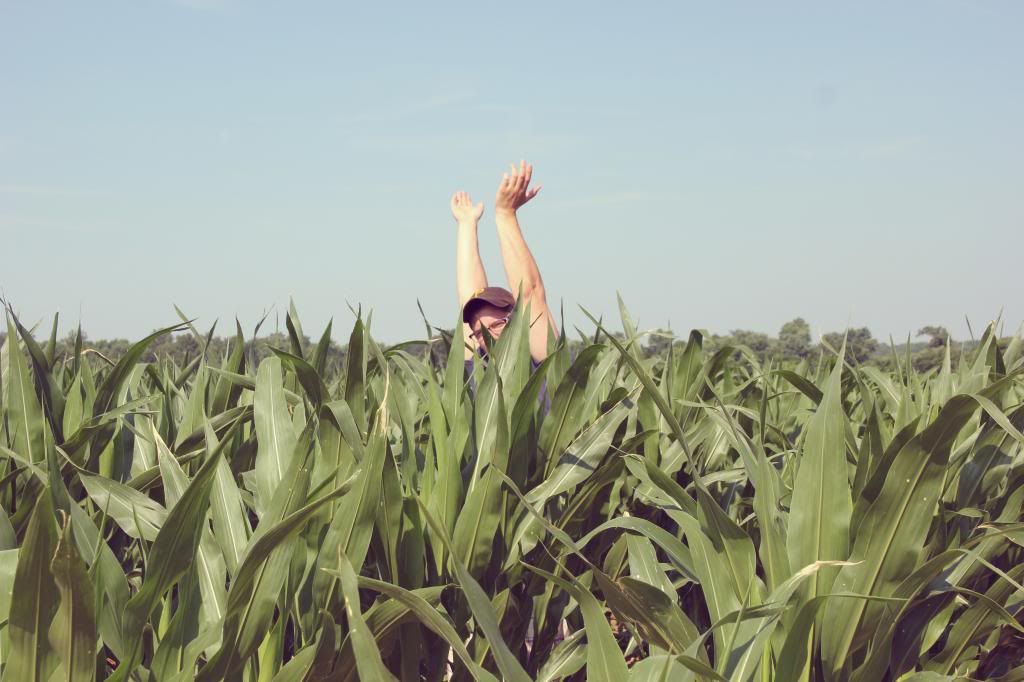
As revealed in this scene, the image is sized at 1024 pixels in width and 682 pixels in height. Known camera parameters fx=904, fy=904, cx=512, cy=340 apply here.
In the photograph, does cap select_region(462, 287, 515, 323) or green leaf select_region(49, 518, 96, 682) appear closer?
green leaf select_region(49, 518, 96, 682)

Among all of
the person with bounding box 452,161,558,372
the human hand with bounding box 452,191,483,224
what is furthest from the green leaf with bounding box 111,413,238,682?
the human hand with bounding box 452,191,483,224

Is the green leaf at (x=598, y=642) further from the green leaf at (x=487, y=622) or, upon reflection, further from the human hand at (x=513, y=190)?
the human hand at (x=513, y=190)

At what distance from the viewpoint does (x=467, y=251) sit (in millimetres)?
3391

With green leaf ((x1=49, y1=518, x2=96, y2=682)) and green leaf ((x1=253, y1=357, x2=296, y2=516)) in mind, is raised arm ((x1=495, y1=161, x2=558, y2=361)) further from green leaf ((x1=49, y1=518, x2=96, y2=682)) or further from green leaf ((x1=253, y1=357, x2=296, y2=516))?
green leaf ((x1=49, y1=518, x2=96, y2=682))

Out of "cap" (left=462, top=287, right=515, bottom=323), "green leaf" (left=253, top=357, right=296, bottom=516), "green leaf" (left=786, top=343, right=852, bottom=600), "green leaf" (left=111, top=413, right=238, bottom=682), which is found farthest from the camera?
"cap" (left=462, top=287, right=515, bottom=323)

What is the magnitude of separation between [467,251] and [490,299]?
55cm

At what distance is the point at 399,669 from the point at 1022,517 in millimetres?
1325

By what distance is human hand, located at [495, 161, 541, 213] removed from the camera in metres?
3.06

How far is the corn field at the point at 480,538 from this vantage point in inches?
41.0

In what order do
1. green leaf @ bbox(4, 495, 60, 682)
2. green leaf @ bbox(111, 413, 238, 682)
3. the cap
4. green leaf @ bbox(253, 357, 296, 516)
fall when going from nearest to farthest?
green leaf @ bbox(4, 495, 60, 682)
green leaf @ bbox(111, 413, 238, 682)
green leaf @ bbox(253, 357, 296, 516)
the cap

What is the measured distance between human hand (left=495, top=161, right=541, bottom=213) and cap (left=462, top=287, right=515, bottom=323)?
34 cm

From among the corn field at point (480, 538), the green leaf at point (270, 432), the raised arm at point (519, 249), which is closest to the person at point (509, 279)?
the raised arm at point (519, 249)

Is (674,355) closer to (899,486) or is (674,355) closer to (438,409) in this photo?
(438,409)

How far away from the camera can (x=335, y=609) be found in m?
1.26
